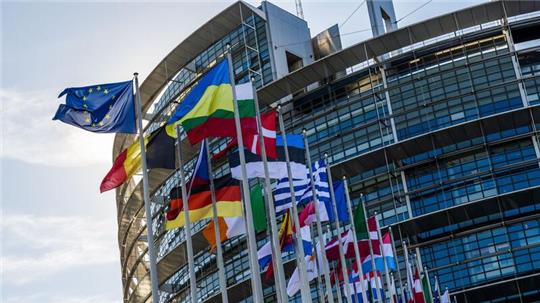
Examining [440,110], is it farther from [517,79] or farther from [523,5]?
[523,5]

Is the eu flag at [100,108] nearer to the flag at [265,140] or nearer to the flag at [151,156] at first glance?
the flag at [151,156]

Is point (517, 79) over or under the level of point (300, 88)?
under

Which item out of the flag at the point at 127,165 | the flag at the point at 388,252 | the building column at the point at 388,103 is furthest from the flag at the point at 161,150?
the building column at the point at 388,103

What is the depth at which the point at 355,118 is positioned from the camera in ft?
198

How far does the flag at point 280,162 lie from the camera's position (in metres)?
28.5

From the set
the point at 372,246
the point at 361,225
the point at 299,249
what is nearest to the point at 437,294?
the point at 372,246

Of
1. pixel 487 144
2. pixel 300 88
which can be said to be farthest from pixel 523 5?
pixel 300 88

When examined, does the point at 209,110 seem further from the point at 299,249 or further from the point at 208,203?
the point at 299,249

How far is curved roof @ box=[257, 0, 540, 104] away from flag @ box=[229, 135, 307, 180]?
30.0 m

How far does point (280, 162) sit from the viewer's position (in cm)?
3077

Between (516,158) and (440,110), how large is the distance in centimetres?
574

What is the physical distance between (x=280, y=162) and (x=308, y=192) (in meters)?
2.38

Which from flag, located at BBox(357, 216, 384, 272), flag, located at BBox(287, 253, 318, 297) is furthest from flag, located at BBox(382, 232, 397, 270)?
flag, located at BBox(287, 253, 318, 297)

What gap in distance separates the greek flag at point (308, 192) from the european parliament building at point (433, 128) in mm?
23127
